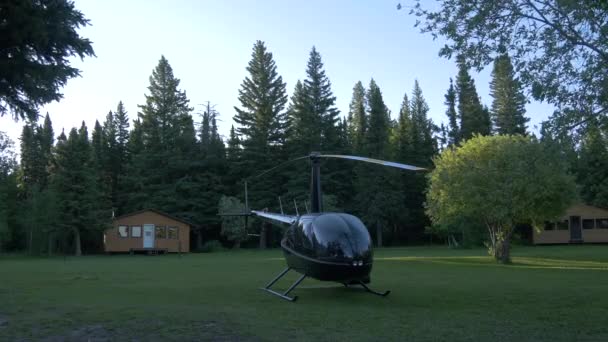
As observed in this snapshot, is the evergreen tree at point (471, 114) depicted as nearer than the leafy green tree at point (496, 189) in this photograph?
No

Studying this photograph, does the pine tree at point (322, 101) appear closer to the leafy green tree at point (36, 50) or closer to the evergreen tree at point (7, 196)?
the evergreen tree at point (7, 196)

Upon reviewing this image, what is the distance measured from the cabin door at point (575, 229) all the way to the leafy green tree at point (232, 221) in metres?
27.2

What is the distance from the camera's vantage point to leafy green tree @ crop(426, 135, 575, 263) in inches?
969

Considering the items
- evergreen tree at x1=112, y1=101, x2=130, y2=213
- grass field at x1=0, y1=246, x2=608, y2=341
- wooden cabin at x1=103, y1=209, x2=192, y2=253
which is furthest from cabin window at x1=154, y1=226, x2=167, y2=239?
grass field at x1=0, y1=246, x2=608, y2=341

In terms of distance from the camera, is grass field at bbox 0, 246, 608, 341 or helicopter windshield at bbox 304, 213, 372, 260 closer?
grass field at bbox 0, 246, 608, 341

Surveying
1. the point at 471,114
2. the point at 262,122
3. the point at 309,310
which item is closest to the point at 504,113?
the point at 471,114

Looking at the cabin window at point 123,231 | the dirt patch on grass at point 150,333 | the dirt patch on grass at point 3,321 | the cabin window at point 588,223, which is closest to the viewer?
the dirt patch on grass at point 150,333

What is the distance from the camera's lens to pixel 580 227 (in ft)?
156

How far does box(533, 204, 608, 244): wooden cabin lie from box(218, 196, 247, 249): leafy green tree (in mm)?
24466

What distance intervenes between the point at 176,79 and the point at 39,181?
18.5m

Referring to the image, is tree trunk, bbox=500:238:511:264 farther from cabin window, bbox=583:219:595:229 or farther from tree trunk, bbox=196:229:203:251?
tree trunk, bbox=196:229:203:251

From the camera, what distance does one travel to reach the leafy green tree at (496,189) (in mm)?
24609

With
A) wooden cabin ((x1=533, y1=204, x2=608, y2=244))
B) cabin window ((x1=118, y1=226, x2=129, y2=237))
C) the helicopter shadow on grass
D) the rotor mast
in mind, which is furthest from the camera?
wooden cabin ((x1=533, y1=204, x2=608, y2=244))

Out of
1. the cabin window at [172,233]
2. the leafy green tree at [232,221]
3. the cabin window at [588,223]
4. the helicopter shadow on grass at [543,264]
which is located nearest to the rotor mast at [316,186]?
the helicopter shadow on grass at [543,264]
